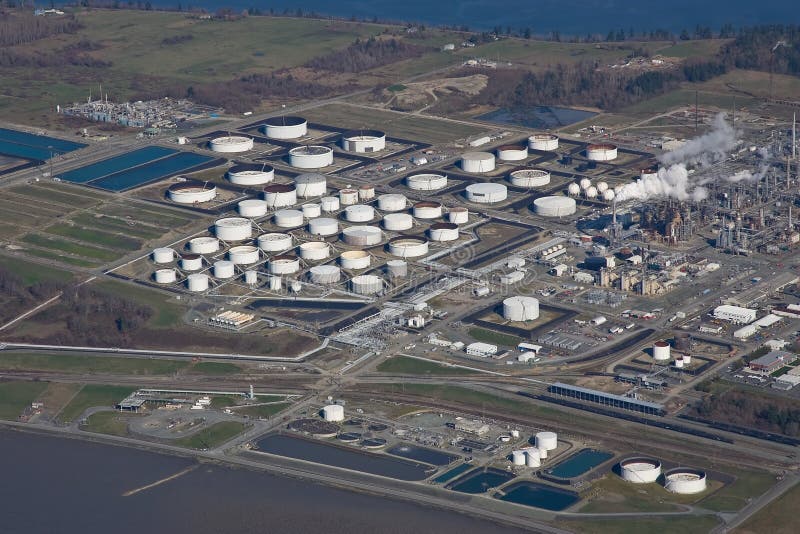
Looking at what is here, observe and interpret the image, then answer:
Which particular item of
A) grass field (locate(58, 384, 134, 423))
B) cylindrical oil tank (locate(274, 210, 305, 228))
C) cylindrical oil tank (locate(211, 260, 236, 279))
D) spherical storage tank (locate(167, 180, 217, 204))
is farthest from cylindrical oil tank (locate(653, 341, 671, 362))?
spherical storage tank (locate(167, 180, 217, 204))

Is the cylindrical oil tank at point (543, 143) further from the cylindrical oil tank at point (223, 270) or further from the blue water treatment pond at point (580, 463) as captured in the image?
the blue water treatment pond at point (580, 463)

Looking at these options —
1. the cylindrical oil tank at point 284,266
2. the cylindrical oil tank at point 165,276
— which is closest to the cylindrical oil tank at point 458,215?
the cylindrical oil tank at point 284,266

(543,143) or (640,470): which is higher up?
(543,143)

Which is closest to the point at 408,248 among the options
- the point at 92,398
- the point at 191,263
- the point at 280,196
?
the point at 191,263

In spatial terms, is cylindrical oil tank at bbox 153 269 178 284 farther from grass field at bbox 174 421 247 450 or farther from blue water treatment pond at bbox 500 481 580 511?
blue water treatment pond at bbox 500 481 580 511

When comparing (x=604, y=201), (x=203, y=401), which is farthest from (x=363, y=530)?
(x=604, y=201)

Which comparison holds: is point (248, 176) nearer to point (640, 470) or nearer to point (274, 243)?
point (274, 243)

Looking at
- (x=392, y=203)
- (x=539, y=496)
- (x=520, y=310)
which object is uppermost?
(x=392, y=203)
